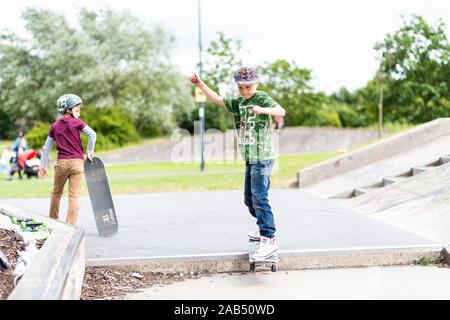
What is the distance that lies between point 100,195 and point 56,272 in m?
2.85

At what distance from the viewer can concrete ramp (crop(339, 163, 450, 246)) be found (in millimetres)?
5902

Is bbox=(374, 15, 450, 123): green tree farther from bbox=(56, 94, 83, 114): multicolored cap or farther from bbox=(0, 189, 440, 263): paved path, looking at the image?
bbox=(56, 94, 83, 114): multicolored cap

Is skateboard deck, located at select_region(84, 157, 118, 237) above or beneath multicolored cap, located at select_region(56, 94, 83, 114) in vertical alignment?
beneath

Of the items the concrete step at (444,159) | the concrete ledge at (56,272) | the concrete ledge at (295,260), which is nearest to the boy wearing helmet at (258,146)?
the concrete ledge at (295,260)

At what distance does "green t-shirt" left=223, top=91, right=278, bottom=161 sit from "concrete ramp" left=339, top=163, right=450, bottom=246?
227 cm

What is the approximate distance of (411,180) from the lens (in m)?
8.11

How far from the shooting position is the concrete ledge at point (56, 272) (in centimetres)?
Result: 288

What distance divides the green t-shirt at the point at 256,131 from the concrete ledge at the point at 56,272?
67.5 inches

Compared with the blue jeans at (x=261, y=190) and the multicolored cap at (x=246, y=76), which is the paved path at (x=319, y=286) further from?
the multicolored cap at (x=246, y=76)

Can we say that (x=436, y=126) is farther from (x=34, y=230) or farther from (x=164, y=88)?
(x=164, y=88)

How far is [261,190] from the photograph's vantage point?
457cm

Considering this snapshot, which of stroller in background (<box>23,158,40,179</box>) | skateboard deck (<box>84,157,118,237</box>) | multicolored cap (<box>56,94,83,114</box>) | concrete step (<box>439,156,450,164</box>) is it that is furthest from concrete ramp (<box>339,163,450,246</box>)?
stroller in background (<box>23,158,40,179</box>)
